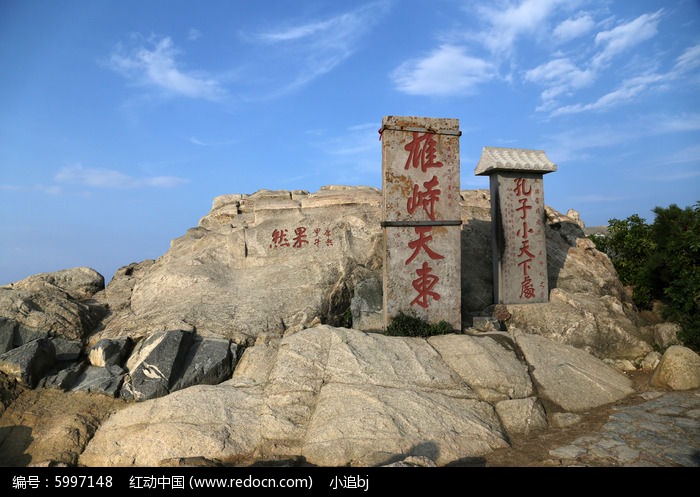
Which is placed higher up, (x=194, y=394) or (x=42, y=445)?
(x=194, y=394)

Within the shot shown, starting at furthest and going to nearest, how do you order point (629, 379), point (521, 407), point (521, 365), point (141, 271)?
point (141, 271) → point (629, 379) → point (521, 365) → point (521, 407)

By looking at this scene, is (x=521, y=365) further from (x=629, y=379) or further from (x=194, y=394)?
(x=194, y=394)

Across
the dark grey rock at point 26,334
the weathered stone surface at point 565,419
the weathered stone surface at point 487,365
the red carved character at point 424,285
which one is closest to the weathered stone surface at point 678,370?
the weathered stone surface at point 565,419

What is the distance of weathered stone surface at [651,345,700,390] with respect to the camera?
29.5 feet

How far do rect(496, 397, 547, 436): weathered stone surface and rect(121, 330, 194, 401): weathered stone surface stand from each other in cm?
600

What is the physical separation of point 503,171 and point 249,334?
764 centimetres

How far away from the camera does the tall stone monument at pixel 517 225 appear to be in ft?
40.0

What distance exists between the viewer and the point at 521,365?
9.12 m

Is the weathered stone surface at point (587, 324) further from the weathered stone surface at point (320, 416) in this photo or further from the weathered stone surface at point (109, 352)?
the weathered stone surface at point (109, 352)

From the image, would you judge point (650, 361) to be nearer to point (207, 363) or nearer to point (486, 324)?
point (486, 324)

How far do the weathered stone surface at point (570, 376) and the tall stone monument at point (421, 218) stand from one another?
192 cm

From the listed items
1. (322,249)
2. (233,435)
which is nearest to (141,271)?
(322,249)

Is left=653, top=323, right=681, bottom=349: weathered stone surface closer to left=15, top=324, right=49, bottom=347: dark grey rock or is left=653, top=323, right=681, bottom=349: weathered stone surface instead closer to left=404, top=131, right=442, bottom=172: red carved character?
left=404, top=131, right=442, bottom=172: red carved character

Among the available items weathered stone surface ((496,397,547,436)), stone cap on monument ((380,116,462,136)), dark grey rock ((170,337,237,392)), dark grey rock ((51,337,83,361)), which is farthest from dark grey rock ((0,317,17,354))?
weathered stone surface ((496,397,547,436))
